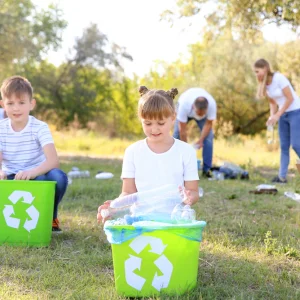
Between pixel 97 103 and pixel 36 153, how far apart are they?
2109 centimetres

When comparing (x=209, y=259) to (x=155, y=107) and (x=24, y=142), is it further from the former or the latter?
(x=24, y=142)

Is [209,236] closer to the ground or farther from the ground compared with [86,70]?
closer to the ground

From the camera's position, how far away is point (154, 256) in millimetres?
2381

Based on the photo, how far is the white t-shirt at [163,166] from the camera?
2.85 meters

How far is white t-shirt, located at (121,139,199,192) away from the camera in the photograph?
9.35ft

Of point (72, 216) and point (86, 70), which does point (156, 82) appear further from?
point (72, 216)

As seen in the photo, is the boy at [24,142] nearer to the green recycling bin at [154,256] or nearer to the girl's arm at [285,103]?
A: the green recycling bin at [154,256]

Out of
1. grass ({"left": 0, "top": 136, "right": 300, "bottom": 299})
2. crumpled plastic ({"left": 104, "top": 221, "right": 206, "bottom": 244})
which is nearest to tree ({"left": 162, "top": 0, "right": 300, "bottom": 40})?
grass ({"left": 0, "top": 136, "right": 300, "bottom": 299})

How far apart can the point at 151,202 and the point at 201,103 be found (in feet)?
14.4

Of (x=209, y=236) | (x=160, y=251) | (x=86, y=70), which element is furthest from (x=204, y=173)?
(x=86, y=70)

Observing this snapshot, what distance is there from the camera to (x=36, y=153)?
12.5ft

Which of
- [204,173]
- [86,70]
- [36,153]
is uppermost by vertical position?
[86,70]

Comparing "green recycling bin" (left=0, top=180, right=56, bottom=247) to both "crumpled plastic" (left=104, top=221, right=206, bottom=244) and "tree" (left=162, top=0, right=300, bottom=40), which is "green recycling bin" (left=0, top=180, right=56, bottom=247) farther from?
"tree" (left=162, top=0, right=300, bottom=40)

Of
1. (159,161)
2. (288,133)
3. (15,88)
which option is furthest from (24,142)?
(288,133)
